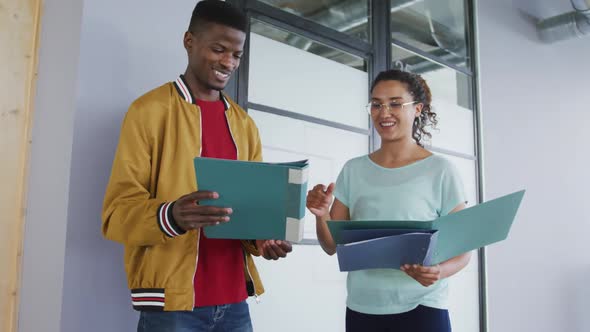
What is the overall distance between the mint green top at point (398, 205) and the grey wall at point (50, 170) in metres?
0.93

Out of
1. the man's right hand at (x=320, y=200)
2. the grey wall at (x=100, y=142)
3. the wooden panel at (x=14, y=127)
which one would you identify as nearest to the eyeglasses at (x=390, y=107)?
the man's right hand at (x=320, y=200)

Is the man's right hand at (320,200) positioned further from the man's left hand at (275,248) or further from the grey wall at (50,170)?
the grey wall at (50,170)

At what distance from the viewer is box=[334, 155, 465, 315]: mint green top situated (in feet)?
4.96

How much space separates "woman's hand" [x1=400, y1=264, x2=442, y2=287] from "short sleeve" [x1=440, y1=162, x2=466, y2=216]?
0.76 feet

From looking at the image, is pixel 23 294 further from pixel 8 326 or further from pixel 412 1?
pixel 412 1

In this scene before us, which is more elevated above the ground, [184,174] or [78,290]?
[184,174]

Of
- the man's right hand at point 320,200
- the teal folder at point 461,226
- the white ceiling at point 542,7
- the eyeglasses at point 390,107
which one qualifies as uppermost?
the white ceiling at point 542,7

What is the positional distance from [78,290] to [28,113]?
679 mm

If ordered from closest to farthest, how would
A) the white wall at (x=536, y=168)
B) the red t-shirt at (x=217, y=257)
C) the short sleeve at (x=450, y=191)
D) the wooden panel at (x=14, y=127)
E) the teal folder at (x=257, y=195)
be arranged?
the teal folder at (x=257, y=195) < the red t-shirt at (x=217, y=257) < the short sleeve at (x=450, y=191) < the wooden panel at (x=14, y=127) < the white wall at (x=536, y=168)

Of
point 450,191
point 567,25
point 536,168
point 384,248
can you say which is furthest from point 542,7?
point 384,248

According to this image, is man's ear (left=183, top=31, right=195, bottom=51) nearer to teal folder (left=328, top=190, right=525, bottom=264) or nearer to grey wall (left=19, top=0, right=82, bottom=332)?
grey wall (left=19, top=0, right=82, bottom=332)

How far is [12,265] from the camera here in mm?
1855

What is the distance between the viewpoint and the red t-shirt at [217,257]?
1.47 m

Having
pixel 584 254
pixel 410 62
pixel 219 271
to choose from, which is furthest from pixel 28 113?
pixel 584 254
